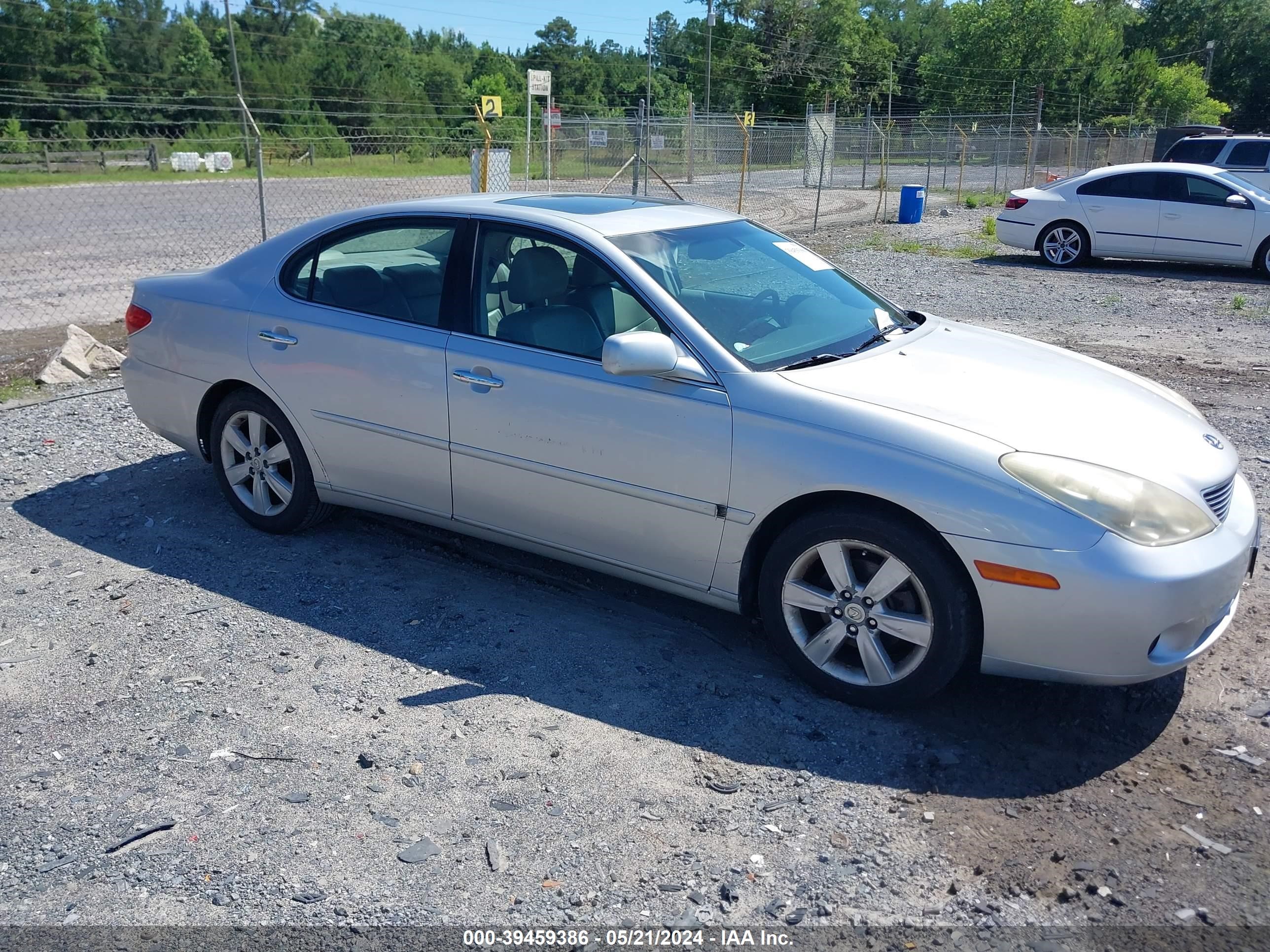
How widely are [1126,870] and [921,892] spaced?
1.95 ft

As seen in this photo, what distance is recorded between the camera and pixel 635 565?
432 cm

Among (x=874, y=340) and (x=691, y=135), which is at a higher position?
(x=691, y=135)

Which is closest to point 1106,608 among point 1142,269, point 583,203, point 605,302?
point 605,302

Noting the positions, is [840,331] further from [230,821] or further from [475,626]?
[230,821]

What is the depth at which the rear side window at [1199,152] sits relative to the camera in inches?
758

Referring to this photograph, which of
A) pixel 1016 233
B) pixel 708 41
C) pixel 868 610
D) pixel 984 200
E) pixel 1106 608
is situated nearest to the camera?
pixel 1106 608

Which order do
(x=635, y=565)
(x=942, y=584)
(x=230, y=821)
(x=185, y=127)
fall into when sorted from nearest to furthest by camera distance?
1. (x=230, y=821)
2. (x=942, y=584)
3. (x=635, y=565)
4. (x=185, y=127)

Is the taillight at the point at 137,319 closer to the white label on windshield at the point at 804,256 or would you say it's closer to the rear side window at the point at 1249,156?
the white label on windshield at the point at 804,256

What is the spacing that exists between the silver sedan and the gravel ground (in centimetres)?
30

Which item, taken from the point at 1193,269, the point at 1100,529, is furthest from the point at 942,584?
the point at 1193,269

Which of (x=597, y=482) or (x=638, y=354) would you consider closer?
(x=638, y=354)

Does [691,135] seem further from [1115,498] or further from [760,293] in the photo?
[1115,498]

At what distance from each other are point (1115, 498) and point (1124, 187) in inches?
537

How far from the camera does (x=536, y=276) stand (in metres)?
4.59
